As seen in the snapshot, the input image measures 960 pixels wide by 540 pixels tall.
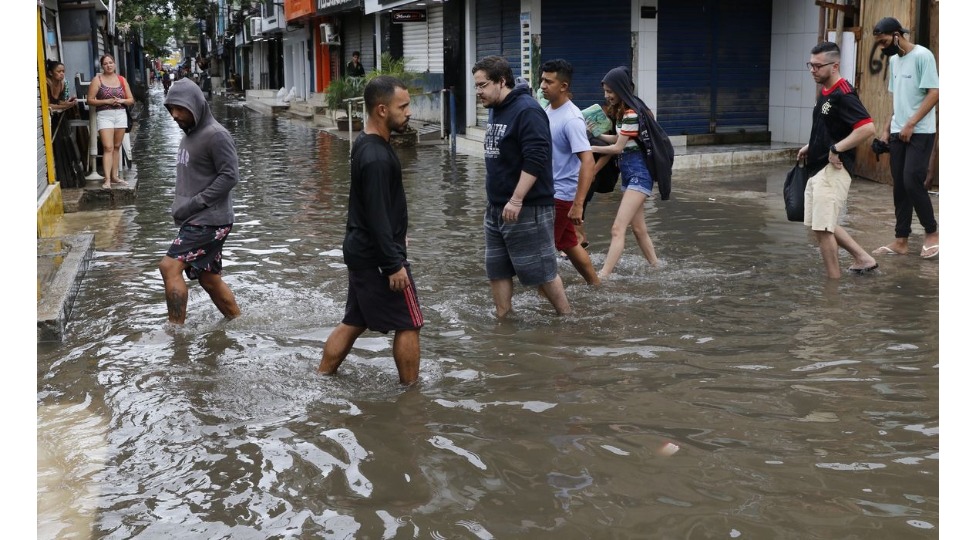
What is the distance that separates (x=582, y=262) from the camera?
748cm

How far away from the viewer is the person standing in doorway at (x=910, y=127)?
8.07 metres

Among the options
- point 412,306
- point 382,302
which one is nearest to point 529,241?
point 412,306

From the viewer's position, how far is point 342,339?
18.1ft

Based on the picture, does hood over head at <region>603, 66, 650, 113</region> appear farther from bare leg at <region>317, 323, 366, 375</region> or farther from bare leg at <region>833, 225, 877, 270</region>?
bare leg at <region>317, 323, 366, 375</region>

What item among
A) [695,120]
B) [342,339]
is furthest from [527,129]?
[695,120]

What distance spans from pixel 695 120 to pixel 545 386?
518 inches

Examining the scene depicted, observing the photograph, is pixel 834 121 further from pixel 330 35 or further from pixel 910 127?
pixel 330 35

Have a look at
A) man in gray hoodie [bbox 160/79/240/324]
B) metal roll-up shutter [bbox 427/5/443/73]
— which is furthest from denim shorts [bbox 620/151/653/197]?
metal roll-up shutter [bbox 427/5/443/73]

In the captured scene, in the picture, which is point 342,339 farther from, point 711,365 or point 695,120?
point 695,120

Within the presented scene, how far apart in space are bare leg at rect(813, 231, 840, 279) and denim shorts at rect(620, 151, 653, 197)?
54.0 inches

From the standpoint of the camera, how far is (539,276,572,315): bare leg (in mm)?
6734

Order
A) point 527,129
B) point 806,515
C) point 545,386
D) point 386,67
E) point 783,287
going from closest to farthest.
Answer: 1. point 806,515
2. point 545,386
3. point 527,129
4. point 783,287
5. point 386,67

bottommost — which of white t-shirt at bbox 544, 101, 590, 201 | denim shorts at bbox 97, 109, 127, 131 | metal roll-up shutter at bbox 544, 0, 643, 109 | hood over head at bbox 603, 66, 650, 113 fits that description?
white t-shirt at bbox 544, 101, 590, 201

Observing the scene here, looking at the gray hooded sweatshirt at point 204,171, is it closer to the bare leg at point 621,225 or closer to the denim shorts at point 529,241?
the denim shorts at point 529,241
